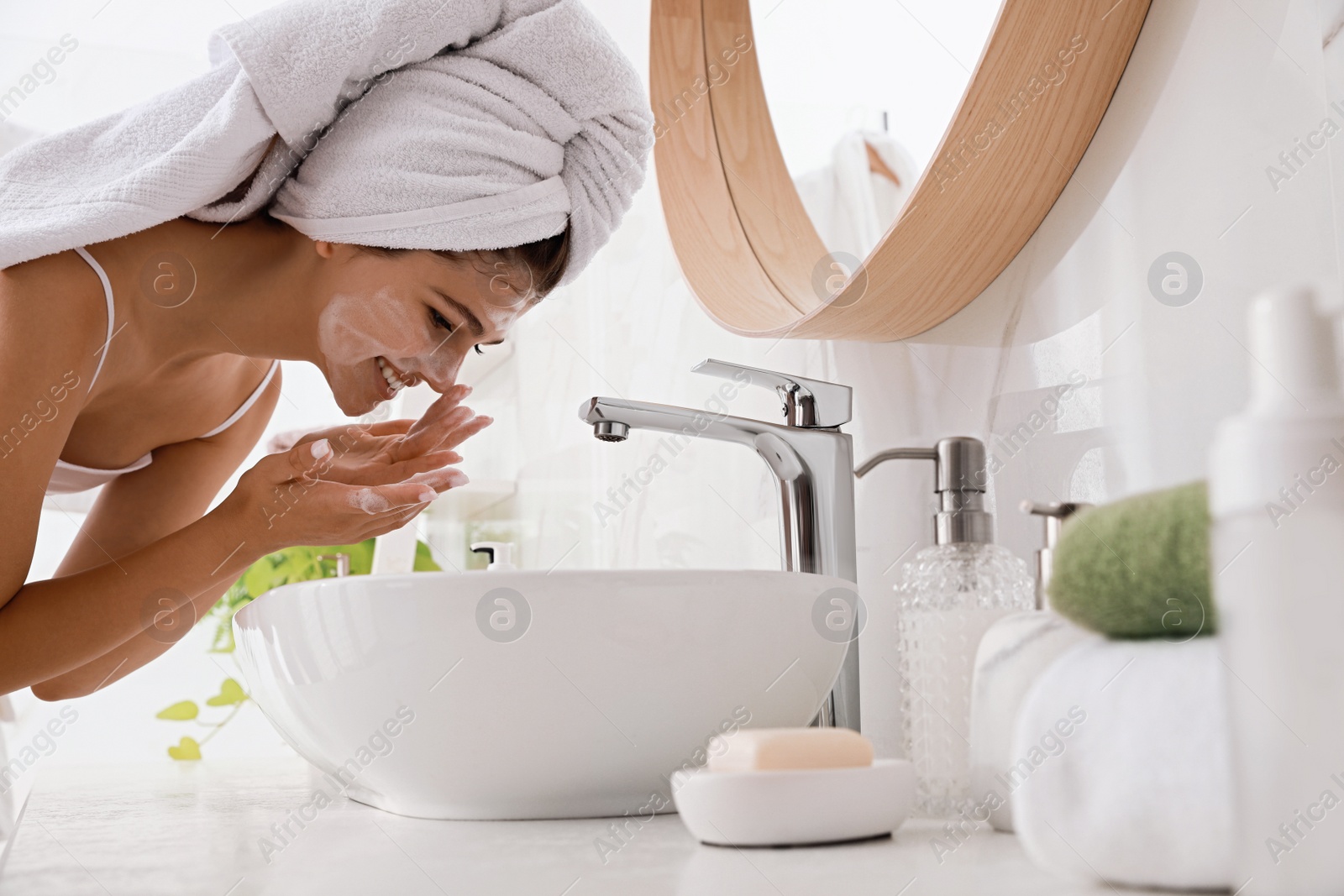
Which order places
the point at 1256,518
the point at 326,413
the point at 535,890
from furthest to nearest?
the point at 326,413, the point at 535,890, the point at 1256,518

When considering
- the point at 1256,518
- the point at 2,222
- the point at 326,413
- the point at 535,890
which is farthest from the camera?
the point at 326,413

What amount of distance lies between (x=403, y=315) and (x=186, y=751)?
→ 110 cm

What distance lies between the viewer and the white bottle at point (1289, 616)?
0.80ft

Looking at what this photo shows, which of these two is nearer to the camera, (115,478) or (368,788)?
(368,788)

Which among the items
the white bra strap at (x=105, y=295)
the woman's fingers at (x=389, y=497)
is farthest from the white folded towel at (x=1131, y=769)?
the white bra strap at (x=105, y=295)

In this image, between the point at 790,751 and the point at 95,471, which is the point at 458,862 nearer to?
the point at 790,751

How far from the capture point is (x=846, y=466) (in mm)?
731

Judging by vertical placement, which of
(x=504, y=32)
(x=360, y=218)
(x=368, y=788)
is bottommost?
(x=368, y=788)

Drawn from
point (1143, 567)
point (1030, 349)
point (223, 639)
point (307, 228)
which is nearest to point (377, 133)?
point (307, 228)

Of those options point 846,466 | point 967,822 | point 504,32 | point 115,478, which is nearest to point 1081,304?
point 846,466

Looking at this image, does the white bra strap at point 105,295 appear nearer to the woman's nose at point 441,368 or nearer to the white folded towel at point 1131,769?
the woman's nose at point 441,368

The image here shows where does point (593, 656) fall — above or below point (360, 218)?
below

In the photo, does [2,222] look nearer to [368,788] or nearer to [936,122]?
[368,788]

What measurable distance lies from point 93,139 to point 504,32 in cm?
34
